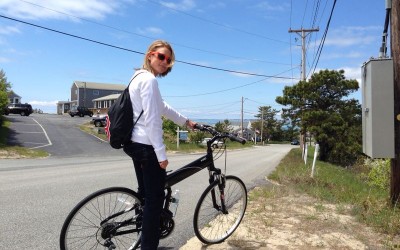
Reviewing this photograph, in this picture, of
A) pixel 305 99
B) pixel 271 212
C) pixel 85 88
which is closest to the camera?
pixel 271 212

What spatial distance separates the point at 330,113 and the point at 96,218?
109 ft

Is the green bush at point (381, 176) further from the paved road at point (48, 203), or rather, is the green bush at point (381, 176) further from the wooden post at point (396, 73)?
the wooden post at point (396, 73)

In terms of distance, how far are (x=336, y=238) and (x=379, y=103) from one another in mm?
2605

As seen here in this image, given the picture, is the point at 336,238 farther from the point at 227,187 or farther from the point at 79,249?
the point at 79,249

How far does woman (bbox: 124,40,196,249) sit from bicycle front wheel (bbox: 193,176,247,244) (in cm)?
89

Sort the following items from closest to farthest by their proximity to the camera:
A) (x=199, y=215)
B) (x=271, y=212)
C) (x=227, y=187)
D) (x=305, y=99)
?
1. (x=199, y=215)
2. (x=227, y=187)
3. (x=271, y=212)
4. (x=305, y=99)

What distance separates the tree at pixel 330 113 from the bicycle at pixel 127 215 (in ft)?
100

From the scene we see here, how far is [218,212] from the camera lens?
4824 mm

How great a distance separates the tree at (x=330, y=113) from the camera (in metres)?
34.0

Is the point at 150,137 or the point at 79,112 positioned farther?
the point at 79,112

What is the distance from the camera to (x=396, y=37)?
6512 millimetres

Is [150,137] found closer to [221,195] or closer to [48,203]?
[221,195]

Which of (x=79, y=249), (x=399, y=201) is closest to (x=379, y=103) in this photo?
(x=399, y=201)

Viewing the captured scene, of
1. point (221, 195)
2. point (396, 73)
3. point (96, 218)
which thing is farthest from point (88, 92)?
point (96, 218)
